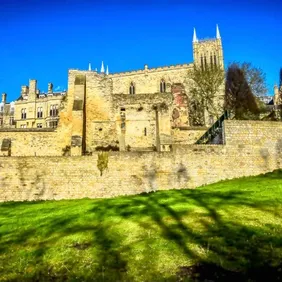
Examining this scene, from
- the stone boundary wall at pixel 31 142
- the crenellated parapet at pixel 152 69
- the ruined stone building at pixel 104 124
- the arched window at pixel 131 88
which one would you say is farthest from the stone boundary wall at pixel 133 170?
the arched window at pixel 131 88

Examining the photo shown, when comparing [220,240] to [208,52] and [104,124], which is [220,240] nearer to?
[104,124]

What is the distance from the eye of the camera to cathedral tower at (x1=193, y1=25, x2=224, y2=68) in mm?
84875

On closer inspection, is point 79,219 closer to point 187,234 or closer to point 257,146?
point 187,234

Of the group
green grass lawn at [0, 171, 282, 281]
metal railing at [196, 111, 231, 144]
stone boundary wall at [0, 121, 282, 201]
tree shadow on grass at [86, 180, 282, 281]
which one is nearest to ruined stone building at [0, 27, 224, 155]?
metal railing at [196, 111, 231, 144]

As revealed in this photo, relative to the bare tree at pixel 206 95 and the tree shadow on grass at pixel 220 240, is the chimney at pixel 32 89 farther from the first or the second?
the tree shadow on grass at pixel 220 240

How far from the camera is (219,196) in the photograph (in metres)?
16.8

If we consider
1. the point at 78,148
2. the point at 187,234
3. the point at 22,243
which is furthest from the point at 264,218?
the point at 78,148

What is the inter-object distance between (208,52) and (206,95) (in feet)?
122

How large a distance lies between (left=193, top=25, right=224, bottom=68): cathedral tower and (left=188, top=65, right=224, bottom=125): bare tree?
98.4 ft

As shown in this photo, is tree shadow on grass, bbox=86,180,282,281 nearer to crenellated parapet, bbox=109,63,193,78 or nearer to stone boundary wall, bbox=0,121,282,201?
stone boundary wall, bbox=0,121,282,201

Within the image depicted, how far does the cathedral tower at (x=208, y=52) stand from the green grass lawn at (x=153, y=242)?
2885 inches

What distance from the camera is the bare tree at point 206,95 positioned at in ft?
172

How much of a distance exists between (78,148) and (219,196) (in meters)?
16.0

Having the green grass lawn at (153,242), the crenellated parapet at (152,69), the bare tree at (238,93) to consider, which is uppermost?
the crenellated parapet at (152,69)
